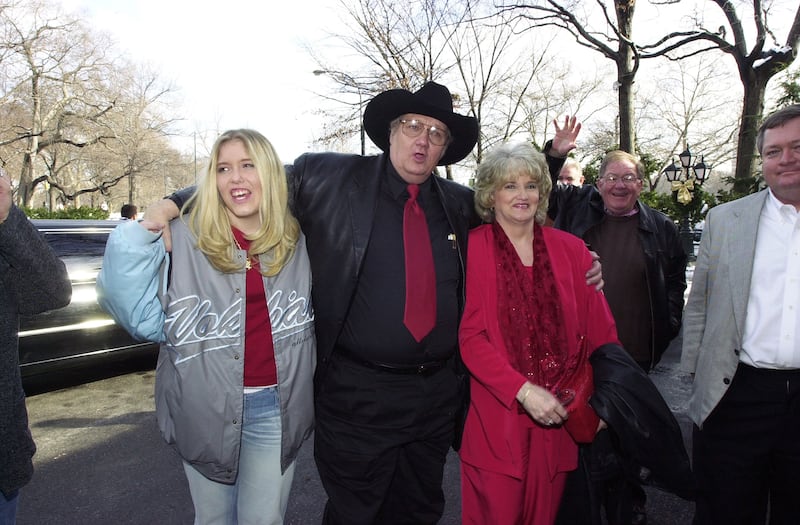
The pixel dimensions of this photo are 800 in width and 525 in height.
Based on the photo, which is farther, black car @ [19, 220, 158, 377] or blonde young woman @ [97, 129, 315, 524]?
black car @ [19, 220, 158, 377]

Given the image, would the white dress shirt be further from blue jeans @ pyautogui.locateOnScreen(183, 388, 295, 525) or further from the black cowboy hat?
blue jeans @ pyautogui.locateOnScreen(183, 388, 295, 525)

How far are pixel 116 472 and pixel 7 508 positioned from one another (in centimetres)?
191

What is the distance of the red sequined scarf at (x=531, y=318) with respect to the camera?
2252mm

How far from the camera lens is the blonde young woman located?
6.23 ft

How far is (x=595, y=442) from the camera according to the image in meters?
2.22

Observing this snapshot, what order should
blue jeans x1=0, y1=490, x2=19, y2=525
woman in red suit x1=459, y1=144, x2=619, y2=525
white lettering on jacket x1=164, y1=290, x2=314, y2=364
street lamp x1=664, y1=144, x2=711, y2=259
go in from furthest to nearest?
1. street lamp x1=664, y1=144, x2=711, y2=259
2. woman in red suit x1=459, y1=144, x2=619, y2=525
3. white lettering on jacket x1=164, y1=290, x2=314, y2=364
4. blue jeans x1=0, y1=490, x2=19, y2=525

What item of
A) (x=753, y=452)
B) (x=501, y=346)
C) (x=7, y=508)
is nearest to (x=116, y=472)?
(x=7, y=508)

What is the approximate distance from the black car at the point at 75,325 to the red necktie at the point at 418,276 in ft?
12.2

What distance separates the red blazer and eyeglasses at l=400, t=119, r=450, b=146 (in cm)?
54

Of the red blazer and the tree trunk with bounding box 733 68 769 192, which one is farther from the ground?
the tree trunk with bounding box 733 68 769 192

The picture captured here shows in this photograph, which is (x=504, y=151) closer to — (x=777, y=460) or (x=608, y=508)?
(x=608, y=508)

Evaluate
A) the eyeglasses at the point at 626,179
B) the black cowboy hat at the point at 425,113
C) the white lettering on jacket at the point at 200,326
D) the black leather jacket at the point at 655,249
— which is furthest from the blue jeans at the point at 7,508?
the eyeglasses at the point at 626,179

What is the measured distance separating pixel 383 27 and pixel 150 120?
101 ft

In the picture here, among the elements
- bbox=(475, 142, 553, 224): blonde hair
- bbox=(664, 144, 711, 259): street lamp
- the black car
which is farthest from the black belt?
bbox=(664, 144, 711, 259): street lamp
